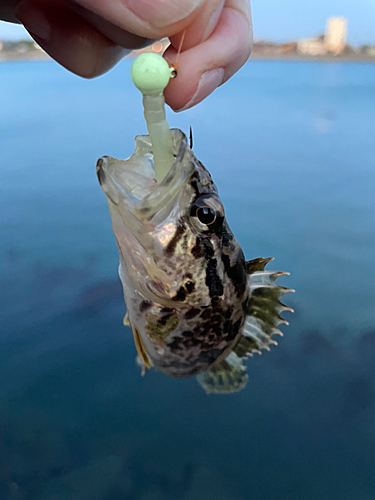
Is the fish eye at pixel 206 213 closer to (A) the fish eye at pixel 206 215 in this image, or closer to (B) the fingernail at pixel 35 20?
(A) the fish eye at pixel 206 215

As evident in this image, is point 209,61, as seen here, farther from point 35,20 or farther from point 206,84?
point 35,20

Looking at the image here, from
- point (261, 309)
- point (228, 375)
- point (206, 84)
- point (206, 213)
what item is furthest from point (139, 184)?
point (228, 375)

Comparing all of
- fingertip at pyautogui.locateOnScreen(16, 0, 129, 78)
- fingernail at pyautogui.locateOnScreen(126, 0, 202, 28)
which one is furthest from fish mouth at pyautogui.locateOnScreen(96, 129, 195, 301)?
fingertip at pyautogui.locateOnScreen(16, 0, 129, 78)

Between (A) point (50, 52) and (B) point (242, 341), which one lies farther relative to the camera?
(B) point (242, 341)

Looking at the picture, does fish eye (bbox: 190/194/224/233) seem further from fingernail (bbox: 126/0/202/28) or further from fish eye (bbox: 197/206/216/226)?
fingernail (bbox: 126/0/202/28)

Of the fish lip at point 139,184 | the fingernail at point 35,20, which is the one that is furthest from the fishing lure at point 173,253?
the fingernail at point 35,20

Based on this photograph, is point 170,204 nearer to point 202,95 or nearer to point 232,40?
point 202,95

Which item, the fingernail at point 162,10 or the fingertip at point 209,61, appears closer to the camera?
the fingernail at point 162,10

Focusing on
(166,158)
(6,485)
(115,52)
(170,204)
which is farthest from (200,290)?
(6,485)
